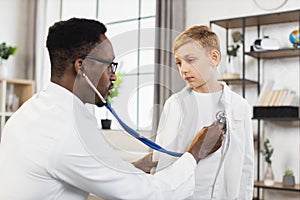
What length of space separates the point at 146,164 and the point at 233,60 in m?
1.92

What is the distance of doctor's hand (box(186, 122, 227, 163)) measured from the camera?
1.17 meters

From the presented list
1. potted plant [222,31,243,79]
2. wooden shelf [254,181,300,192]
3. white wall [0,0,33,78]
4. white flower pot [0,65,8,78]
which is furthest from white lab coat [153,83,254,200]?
white wall [0,0,33,78]

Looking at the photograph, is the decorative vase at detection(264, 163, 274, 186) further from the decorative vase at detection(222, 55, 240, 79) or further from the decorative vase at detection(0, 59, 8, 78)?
the decorative vase at detection(0, 59, 8, 78)

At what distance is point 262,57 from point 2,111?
2.34 m

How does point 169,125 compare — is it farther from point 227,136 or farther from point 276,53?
point 276,53

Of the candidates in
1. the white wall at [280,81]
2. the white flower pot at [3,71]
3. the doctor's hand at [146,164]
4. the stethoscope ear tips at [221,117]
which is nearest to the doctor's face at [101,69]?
the doctor's hand at [146,164]

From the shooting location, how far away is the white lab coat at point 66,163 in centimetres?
102

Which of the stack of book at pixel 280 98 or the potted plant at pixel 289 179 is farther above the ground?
the stack of book at pixel 280 98

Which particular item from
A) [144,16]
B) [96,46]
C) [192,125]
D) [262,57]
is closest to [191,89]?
[192,125]

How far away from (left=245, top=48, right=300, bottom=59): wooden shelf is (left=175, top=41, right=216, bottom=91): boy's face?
5.47 ft

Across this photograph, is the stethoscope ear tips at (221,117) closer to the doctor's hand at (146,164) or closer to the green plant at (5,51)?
the doctor's hand at (146,164)

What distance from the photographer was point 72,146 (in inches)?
40.3

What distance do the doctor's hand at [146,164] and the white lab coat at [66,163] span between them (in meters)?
0.09

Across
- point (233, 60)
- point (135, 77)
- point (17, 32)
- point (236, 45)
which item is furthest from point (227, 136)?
point (17, 32)
